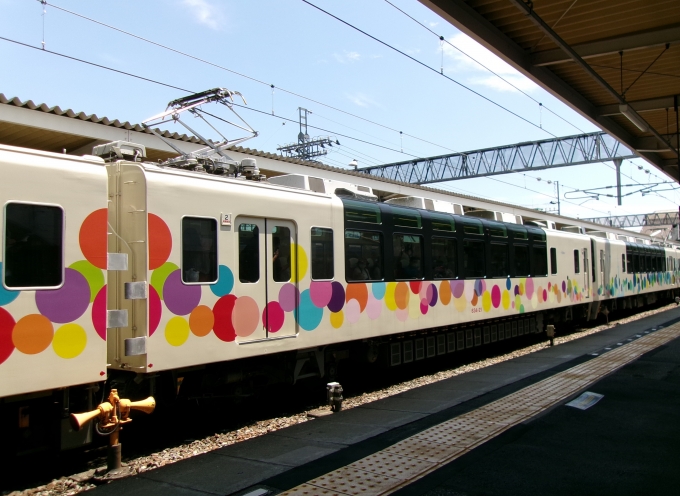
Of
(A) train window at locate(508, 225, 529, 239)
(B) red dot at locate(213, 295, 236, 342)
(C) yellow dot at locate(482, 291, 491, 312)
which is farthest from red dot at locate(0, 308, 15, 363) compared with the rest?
→ (A) train window at locate(508, 225, 529, 239)

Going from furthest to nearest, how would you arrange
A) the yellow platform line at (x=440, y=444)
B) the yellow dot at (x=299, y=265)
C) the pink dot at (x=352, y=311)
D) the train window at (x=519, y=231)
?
1. the train window at (x=519, y=231)
2. the pink dot at (x=352, y=311)
3. the yellow dot at (x=299, y=265)
4. the yellow platform line at (x=440, y=444)

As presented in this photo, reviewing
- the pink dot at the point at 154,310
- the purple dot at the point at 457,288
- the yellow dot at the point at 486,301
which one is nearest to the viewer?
the pink dot at the point at 154,310

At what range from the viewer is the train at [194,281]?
5.08 meters

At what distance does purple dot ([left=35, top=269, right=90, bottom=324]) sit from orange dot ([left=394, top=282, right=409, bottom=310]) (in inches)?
207

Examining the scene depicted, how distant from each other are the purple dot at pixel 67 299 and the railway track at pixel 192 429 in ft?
4.34

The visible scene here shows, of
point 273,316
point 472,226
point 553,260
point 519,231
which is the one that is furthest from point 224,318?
point 553,260

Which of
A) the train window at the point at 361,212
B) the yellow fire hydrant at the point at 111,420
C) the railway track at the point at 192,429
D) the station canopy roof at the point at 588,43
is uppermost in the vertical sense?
the station canopy roof at the point at 588,43

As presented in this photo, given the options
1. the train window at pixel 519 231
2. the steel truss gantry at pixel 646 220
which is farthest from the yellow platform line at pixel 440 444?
the steel truss gantry at pixel 646 220

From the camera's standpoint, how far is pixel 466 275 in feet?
37.8

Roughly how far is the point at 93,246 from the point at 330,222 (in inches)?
140

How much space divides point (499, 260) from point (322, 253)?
5.92 meters

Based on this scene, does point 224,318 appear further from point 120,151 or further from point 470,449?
point 470,449

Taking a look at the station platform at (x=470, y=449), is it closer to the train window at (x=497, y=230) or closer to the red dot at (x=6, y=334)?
the red dot at (x=6, y=334)

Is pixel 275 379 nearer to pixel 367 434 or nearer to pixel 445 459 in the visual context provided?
pixel 367 434
